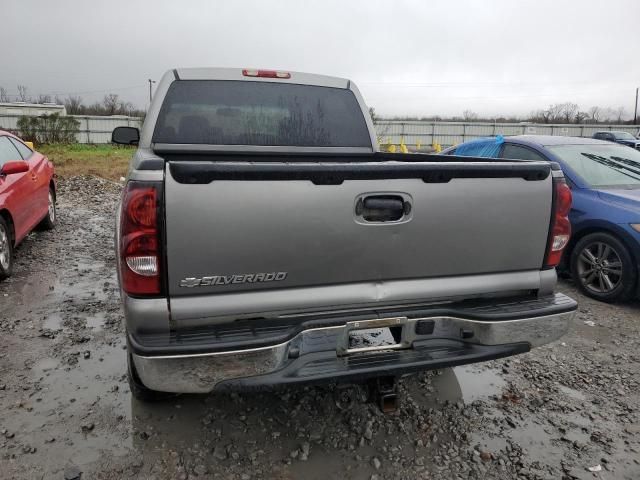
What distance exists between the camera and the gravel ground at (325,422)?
2.55 metres

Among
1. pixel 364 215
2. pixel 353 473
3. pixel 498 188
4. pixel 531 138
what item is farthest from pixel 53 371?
pixel 531 138

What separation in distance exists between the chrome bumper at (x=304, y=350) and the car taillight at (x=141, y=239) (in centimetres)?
32

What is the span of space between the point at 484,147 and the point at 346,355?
5460 millimetres

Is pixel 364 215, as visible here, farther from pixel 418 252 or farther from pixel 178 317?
pixel 178 317

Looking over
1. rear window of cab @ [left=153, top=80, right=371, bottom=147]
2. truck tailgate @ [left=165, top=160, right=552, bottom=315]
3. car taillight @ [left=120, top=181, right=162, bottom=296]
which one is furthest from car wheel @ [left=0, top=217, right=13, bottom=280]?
truck tailgate @ [left=165, top=160, right=552, bottom=315]

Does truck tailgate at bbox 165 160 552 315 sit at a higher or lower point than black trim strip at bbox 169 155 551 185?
→ lower

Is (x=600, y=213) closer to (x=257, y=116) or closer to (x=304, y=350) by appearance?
(x=257, y=116)

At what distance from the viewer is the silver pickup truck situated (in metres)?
2.08

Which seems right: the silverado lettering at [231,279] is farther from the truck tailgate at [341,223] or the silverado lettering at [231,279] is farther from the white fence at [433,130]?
the white fence at [433,130]

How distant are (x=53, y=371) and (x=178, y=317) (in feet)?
6.34

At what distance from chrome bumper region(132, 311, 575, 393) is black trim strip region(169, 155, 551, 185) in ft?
2.32

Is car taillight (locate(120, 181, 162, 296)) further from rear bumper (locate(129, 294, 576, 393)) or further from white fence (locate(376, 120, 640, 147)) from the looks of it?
white fence (locate(376, 120, 640, 147))

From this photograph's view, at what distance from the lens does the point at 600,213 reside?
5.04 m

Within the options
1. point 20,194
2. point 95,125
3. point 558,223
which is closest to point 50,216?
point 20,194
